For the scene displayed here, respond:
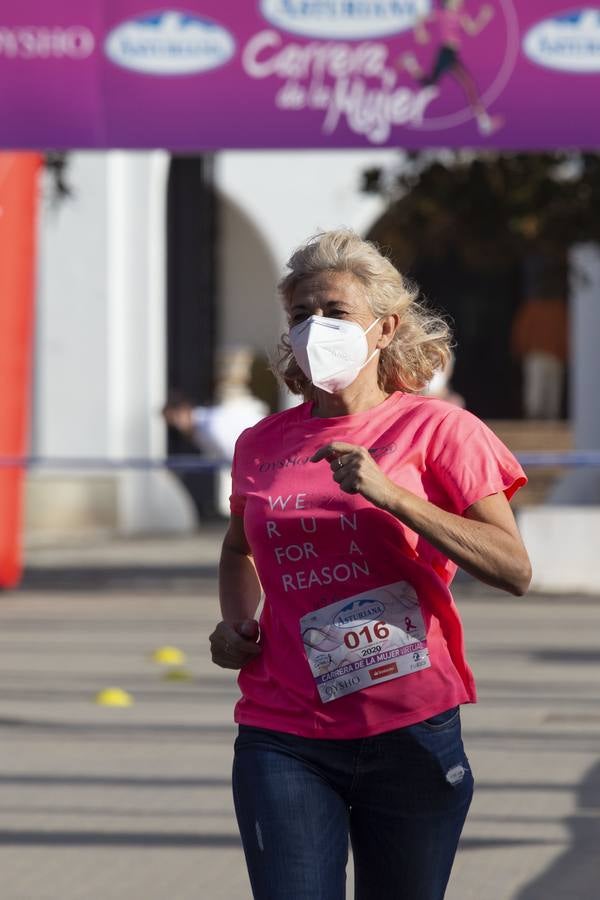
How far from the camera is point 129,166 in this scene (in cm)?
1967

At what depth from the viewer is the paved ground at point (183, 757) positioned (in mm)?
5676

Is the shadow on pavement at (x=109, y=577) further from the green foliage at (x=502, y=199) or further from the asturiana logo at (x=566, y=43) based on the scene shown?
the asturiana logo at (x=566, y=43)

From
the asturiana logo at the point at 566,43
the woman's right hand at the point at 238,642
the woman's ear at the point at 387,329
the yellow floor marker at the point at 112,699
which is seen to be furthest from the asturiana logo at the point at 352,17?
the woman's right hand at the point at 238,642

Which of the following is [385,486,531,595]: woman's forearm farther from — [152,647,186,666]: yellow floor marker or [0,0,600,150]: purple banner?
[0,0,600,150]: purple banner

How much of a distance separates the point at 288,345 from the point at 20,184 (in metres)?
10.6

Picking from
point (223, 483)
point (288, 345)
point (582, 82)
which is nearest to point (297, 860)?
point (288, 345)

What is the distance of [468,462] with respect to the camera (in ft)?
11.1

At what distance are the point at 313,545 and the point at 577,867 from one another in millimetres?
2743

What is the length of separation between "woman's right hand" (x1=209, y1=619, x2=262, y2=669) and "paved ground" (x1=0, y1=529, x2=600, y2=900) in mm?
2083

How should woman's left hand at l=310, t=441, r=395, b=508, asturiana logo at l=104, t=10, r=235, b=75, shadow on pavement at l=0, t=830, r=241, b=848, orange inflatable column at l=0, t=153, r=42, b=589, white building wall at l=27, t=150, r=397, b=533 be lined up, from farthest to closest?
1. white building wall at l=27, t=150, r=397, b=533
2. orange inflatable column at l=0, t=153, r=42, b=589
3. asturiana logo at l=104, t=10, r=235, b=75
4. shadow on pavement at l=0, t=830, r=241, b=848
5. woman's left hand at l=310, t=441, r=395, b=508

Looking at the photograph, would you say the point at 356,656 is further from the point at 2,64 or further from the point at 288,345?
the point at 2,64

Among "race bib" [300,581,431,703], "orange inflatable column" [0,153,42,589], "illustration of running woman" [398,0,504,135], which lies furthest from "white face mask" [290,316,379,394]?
"orange inflatable column" [0,153,42,589]

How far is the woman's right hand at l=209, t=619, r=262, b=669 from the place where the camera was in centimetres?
345

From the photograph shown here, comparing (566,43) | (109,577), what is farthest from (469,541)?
(109,577)
